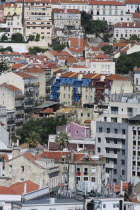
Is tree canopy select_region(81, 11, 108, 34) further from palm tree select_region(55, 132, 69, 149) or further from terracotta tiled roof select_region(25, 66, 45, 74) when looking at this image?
palm tree select_region(55, 132, 69, 149)

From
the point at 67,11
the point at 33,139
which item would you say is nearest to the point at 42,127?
the point at 33,139

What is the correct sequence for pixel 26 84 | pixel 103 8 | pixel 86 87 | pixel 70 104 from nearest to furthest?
pixel 70 104 → pixel 86 87 → pixel 26 84 → pixel 103 8

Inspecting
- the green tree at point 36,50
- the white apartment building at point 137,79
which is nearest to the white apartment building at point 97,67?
the white apartment building at point 137,79

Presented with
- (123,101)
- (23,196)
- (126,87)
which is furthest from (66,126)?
(23,196)

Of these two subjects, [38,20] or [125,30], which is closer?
[38,20]

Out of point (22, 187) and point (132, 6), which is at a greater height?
point (132, 6)

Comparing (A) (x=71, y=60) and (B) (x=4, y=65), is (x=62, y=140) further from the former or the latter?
(A) (x=71, y=60)

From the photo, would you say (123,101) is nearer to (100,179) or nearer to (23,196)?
(100,179)
